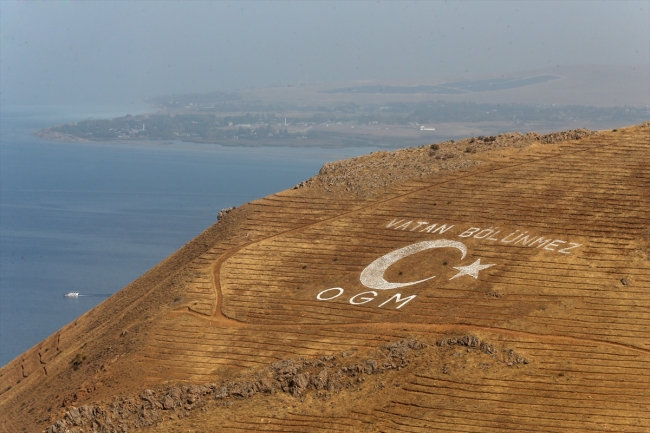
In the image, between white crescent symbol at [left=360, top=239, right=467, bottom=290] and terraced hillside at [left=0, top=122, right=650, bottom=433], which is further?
white crescent symbol at [left=360, top=239, right=467, bottom=290]

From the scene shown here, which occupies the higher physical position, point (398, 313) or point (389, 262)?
point (389, 262)

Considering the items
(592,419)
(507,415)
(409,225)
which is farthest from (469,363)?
(409,225)

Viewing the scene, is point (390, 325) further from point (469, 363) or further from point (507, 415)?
point (507, 415)

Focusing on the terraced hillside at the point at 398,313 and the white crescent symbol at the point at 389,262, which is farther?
the white crescent symbol at the point at 389,262
